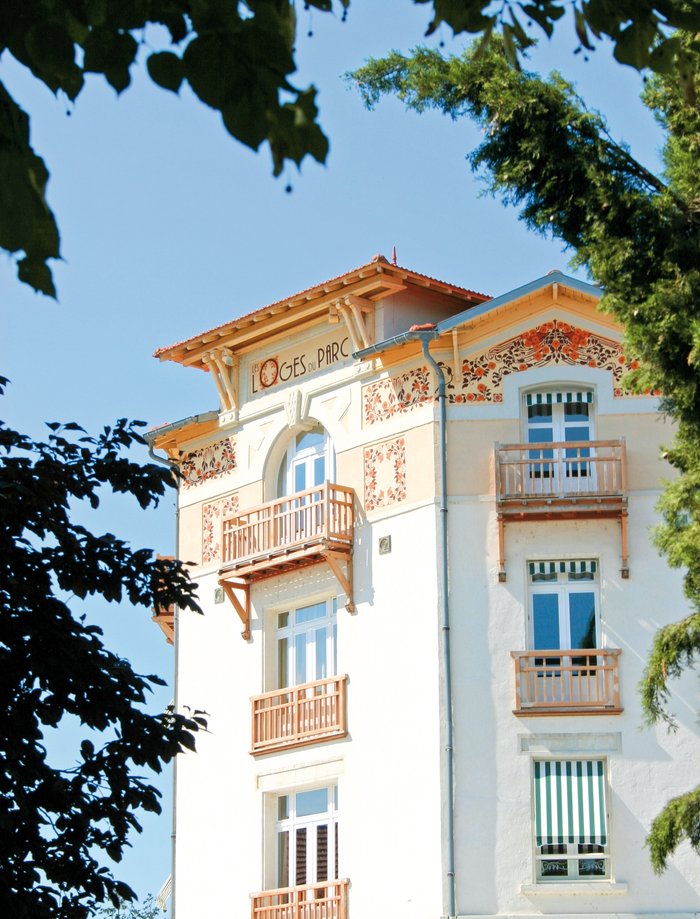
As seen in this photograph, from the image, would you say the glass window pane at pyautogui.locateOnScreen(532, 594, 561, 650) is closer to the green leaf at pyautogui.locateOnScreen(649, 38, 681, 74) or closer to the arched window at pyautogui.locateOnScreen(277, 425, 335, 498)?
the arched window at pyautogui.locateOnScreen(277, 425, 335, 498)

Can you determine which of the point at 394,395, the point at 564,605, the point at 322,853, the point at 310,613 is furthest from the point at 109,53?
the point at 310,613

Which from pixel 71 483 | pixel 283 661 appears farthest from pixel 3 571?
pixel 283 661

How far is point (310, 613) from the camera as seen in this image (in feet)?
102

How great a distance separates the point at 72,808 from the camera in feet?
47.7

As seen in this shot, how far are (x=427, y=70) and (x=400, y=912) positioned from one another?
14.8m

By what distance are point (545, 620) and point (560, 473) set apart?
8.01ft

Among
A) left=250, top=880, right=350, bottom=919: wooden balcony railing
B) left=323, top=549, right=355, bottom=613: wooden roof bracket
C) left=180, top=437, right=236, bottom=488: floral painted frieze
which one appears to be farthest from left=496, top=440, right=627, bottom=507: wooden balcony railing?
left=250, top=880, right=350, bottom=919: wooden balcony railing

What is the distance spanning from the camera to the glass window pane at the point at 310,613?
30.8 metres

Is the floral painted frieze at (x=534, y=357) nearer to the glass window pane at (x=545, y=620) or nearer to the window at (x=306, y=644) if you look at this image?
the glass window pane at (x=545, y=620)

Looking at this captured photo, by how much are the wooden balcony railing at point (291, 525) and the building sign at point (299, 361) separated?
2.43 metres

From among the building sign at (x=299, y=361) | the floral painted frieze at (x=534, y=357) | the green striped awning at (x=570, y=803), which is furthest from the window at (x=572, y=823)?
the building sign at (x=299, y=361)

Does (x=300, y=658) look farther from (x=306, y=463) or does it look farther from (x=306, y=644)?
(x=306, y=463)

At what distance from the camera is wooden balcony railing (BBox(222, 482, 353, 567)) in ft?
98.4

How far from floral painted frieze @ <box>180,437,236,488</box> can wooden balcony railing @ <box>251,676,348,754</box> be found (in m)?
4.68
